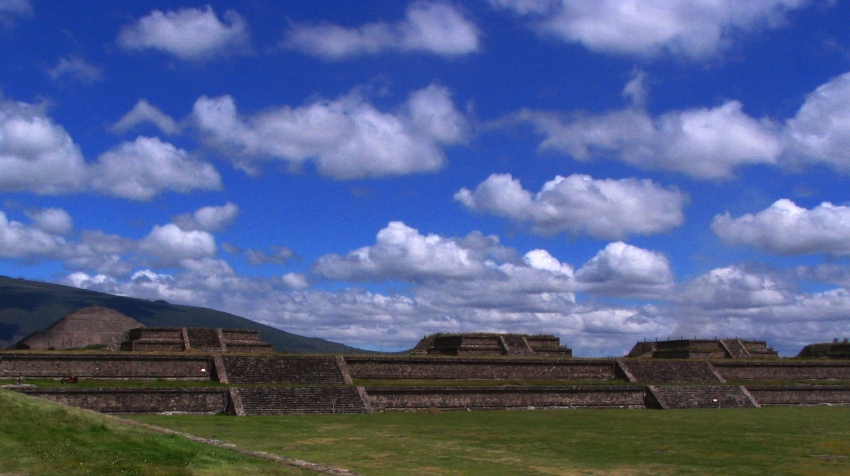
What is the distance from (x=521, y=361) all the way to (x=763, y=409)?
33.8ft

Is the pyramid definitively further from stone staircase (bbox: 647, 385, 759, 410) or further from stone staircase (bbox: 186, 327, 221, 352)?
stone staircase (bbox: 647, 385, 759, 410)

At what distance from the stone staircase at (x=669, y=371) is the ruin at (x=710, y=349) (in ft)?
27.2

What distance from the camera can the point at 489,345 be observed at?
42.9 m

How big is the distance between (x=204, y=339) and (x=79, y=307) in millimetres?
130381

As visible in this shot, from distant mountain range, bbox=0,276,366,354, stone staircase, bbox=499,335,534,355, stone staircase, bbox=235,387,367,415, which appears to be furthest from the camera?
distant mountain range, bbox=0,276,366,354

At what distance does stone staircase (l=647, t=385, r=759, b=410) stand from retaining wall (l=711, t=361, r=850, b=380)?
4.86m

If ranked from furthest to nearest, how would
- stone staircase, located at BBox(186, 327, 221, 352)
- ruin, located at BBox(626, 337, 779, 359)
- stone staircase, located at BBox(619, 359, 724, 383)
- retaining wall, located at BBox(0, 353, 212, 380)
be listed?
ruin, located at BBox(626, 337, 779, 359)
stone staircase, located at BBox(186, 327, 221, 352)
stone staircase, located at BBox(619, 359, 724, 383)
retaining wall, located at BBox(0, 353, 212, 380)

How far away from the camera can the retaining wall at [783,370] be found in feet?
129

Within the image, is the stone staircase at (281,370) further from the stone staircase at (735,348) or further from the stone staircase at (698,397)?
the stone staircase at (735,348)

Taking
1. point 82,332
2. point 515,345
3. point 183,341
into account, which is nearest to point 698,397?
point 515,345

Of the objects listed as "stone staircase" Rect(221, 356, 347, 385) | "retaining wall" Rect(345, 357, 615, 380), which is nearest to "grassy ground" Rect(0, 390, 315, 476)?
"stone staircase" Rect(221, 356, 347, 385)

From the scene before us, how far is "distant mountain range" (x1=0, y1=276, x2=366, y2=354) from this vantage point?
516 feet

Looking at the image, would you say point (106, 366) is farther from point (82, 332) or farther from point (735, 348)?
point (735, 348)

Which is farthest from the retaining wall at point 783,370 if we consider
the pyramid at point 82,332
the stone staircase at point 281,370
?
the pyramid at point 82,332
